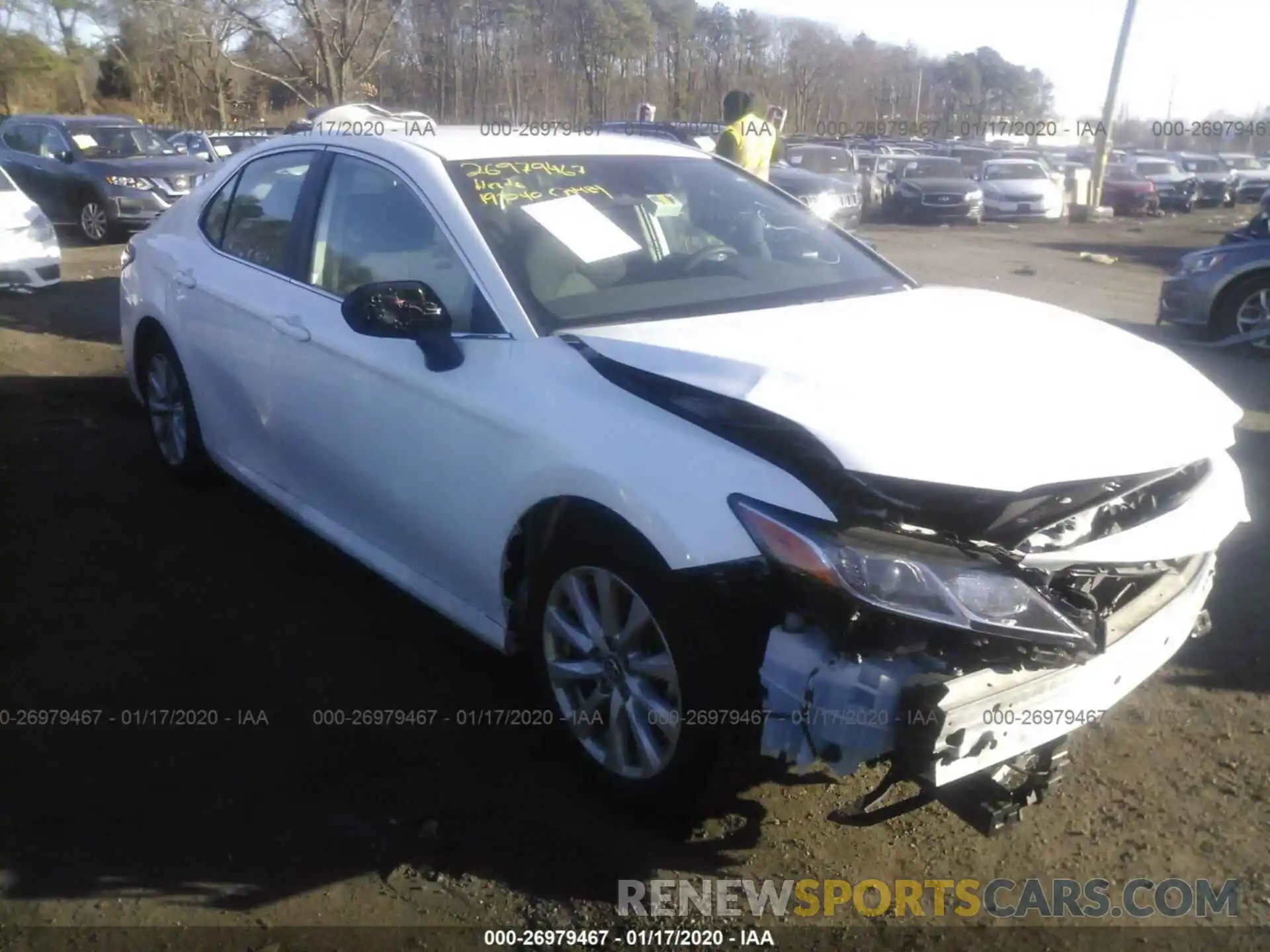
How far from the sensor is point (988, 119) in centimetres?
4816

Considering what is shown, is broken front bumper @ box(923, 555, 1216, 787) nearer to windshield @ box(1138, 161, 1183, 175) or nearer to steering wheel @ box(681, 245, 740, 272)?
steering wheel @ box(681, 245, 740, 272)

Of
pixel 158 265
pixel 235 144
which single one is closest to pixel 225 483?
pixel 158 265

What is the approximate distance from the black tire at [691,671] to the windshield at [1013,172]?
2404 cm

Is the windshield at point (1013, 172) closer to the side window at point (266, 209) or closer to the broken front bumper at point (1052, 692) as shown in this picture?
the side window at point (266, 209)

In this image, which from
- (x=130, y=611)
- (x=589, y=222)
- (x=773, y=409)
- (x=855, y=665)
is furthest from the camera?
(x=130, y=611)

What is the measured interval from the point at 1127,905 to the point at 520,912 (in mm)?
1487

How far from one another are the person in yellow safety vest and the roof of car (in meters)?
4.66

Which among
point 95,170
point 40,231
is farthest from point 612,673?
point 95,170

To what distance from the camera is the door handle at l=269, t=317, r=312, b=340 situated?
3.98m

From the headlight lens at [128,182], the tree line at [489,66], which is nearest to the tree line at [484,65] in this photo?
the tree line at [489,66]

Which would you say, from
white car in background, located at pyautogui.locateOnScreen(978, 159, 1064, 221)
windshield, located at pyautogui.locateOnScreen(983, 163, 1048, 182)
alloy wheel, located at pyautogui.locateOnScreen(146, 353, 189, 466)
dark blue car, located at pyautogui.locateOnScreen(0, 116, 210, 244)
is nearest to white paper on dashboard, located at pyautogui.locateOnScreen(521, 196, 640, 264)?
alloy wheel, located at pyautogui.locateOnScreen(146, 353, 189, 466)

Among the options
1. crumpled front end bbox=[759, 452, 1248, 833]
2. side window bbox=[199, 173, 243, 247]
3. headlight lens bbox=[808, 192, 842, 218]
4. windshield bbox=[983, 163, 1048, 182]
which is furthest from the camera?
windshield bbox=[983, 163, 1048, 182]

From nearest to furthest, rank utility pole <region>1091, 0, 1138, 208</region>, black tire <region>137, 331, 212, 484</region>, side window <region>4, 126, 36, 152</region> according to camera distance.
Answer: black tire <region>137, 331, 212, 484</region>
side window <region>4, 126, 36, 152</region>
utility pole <region>1091, 0, 1138, 208</region>

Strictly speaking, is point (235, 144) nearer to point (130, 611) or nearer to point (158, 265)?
point (158, 265)
